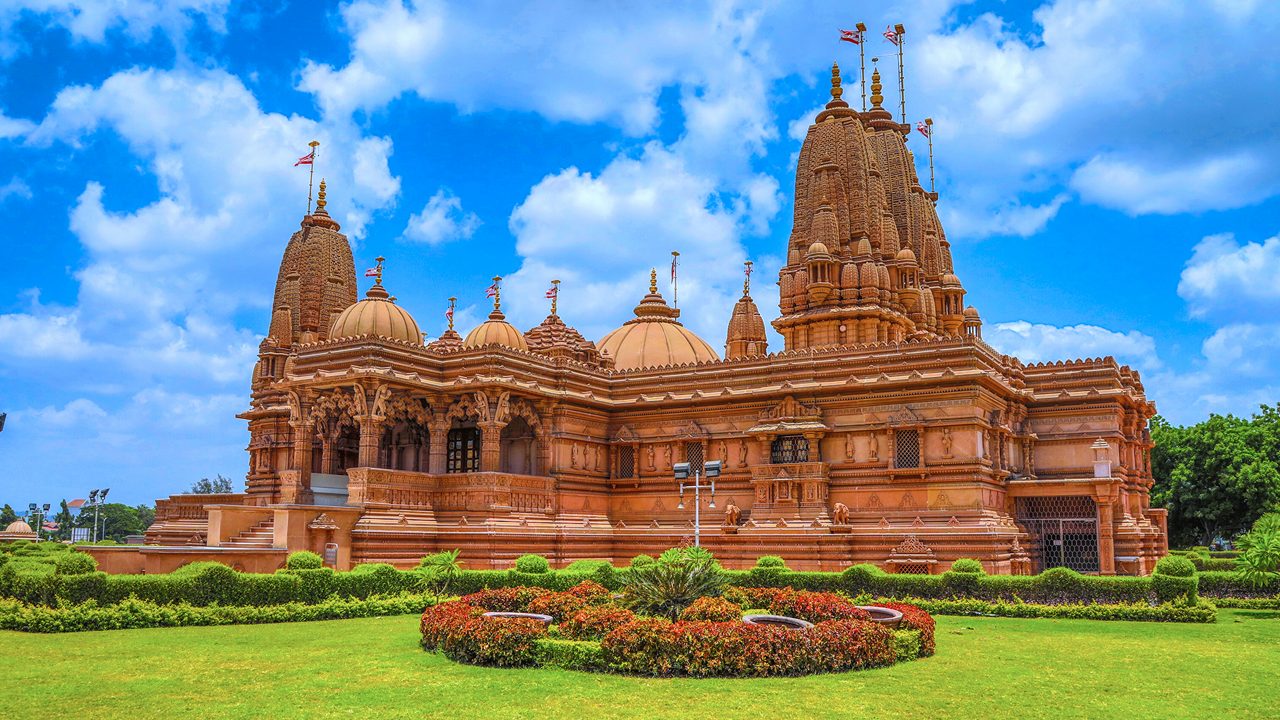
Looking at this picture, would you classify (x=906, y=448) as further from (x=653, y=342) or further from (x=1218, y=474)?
(x=1218, y=474)

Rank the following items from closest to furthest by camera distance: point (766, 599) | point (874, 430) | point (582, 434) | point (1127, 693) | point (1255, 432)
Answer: point (1127, 693)
point (766, 599)
point (874, 430)
point (582, 434)
point (1255, 432)

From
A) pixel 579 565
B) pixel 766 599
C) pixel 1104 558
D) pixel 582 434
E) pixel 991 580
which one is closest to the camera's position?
pixel 766 599

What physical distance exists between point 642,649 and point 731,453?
21.0m

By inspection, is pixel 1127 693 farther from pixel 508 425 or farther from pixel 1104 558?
pixel 508 425

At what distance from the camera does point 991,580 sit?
2362cm

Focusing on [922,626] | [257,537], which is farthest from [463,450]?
[922,626]

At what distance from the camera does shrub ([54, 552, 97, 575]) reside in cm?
1967

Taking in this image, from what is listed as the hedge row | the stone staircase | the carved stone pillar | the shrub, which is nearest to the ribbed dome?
the carved stone pillar

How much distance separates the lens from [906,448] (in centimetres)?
3148

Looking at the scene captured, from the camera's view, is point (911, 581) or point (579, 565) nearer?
point (911, 581)

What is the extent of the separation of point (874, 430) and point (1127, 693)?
1917cm

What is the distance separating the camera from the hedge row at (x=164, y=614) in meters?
18.6

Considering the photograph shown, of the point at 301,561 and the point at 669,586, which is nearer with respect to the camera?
the point at 669,586

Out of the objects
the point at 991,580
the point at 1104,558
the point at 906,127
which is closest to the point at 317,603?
the point at 991,580
